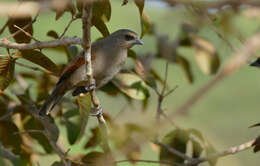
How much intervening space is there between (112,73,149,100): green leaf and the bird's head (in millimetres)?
742

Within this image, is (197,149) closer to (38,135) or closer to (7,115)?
(38,135)

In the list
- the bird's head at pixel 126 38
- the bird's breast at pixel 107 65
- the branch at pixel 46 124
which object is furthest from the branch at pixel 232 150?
the bird's head at pixel 126 38

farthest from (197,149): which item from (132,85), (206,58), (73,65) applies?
(73,65)

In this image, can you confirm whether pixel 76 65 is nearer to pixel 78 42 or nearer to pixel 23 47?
pixel 23 47

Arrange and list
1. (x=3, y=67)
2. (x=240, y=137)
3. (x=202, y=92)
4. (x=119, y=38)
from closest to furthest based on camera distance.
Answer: (x=202, y=92)
(x=3, y=67)
(x=119, y=38)
(x=240, y=137)

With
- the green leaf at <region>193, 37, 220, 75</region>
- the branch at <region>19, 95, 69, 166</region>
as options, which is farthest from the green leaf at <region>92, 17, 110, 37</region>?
the green leaf at <region>193, 37, 220, 75</region>

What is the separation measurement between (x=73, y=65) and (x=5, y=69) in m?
0.79

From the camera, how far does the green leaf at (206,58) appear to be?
368 cm

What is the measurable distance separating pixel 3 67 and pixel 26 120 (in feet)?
3.02

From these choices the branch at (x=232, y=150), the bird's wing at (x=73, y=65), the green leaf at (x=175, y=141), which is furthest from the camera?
the bird's wing at (x=73, y=65)

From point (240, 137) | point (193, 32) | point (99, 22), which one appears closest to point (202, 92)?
point (99, 22)

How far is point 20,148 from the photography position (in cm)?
332

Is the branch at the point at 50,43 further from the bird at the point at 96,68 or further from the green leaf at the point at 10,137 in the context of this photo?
the green leaf at the point at 10,137

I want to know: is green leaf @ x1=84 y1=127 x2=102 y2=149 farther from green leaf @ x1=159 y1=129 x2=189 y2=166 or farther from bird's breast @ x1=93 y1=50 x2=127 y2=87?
green leaf @ x1=159 y1=129 x2=189 y2=166
